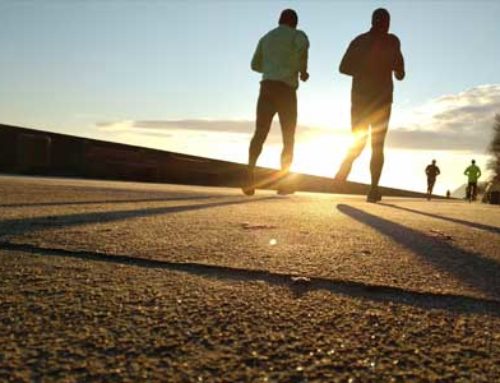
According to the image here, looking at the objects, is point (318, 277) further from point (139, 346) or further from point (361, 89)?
point (361, 89)

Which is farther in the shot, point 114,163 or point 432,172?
point 432,172

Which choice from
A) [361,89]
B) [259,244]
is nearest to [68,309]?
[259,244]

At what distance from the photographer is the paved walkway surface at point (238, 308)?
0.97 meters

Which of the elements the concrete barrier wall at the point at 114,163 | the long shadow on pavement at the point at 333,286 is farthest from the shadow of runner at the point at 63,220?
the concrete barrier wall at the point at 114,163

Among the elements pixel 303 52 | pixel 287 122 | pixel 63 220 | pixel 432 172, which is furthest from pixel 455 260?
pixel 432 172

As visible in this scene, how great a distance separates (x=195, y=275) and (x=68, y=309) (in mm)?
449

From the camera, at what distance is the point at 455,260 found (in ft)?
7.02

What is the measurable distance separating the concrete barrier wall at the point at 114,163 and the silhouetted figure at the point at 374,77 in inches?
232

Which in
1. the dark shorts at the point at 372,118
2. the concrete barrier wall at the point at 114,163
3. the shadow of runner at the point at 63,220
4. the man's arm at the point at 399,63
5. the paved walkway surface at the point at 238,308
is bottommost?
the paved walkway surface at the point at 238,308

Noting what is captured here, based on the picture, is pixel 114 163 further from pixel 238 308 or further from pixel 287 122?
pixel 238 308

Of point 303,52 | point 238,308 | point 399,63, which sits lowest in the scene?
point 238,308

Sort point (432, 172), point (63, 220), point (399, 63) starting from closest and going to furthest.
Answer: point (63, 220) < point (399, 63) < point (432, 172)

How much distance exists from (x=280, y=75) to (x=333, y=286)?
17.0ft

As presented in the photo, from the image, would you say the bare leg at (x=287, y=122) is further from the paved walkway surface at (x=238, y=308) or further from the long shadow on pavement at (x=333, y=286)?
the long shadow on pavement at (x=333, y=286)
